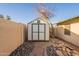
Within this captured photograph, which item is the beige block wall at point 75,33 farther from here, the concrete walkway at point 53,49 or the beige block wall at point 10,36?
the beige block wall at point 10,36

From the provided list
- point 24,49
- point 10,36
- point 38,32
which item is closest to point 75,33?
point 38,32

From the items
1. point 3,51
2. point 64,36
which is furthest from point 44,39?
point 3,51

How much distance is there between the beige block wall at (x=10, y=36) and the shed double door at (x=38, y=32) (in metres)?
0.20

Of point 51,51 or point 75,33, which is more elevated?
point 75,33

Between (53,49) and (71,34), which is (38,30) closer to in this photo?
(53,49)

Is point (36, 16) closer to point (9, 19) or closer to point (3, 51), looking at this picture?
point (9, 19)

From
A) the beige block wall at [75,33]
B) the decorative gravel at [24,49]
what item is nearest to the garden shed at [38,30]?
the decorative gravel at [24,49]

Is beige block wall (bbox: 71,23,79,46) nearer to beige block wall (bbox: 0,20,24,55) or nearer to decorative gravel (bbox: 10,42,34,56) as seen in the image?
decorative gravel (bbox: 10,42,34,56)

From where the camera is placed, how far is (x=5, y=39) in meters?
2.72

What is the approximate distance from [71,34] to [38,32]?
556mm

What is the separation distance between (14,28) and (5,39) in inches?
9.6

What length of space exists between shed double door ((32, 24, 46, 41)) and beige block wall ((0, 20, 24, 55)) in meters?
0.20

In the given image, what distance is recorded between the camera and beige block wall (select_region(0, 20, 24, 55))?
273 cm

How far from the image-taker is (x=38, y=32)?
290cm
